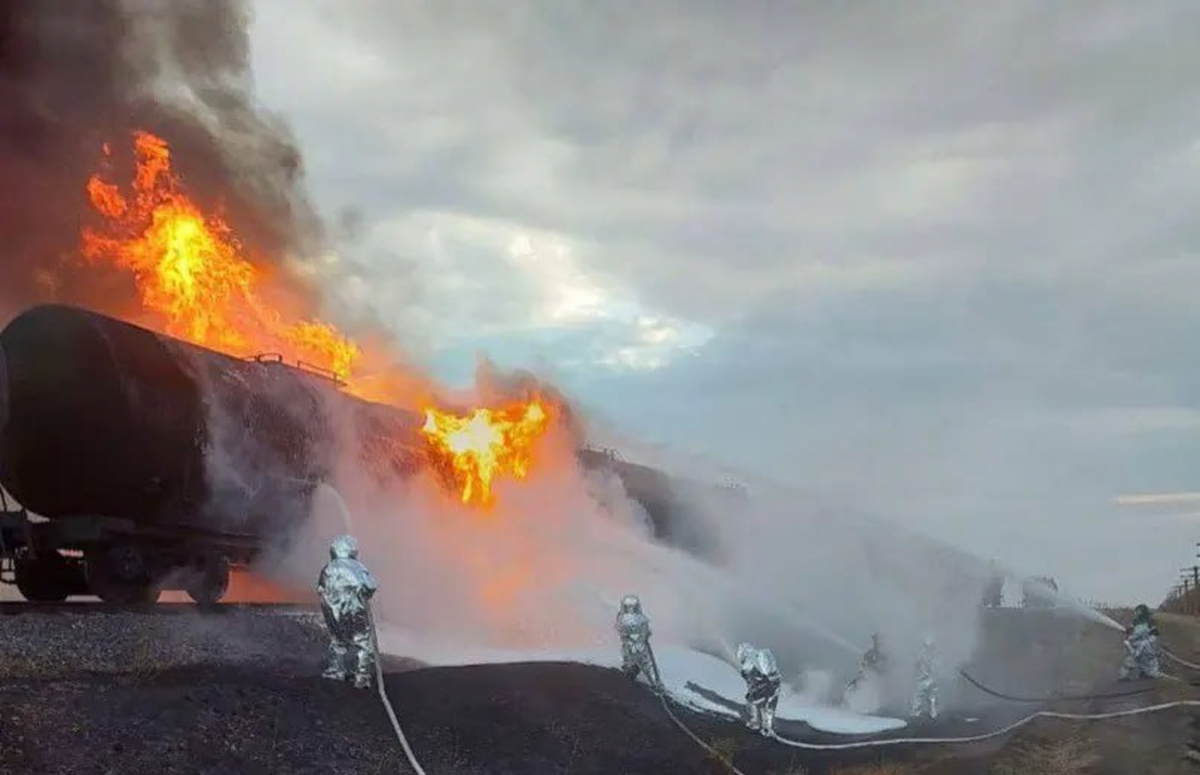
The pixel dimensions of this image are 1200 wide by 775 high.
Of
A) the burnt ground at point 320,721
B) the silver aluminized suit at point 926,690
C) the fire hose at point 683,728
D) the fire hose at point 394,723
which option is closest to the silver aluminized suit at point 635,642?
the fire hose at point 683,728

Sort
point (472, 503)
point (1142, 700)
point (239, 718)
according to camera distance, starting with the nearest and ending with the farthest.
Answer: point (239, 718), point (1142, 700), point (472, 503)

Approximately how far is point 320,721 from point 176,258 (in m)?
15.3

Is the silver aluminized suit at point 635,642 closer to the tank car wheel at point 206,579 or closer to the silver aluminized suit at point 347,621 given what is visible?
the silver aluminized suit at point 347,621

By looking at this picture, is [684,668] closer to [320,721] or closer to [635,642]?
[635,642]

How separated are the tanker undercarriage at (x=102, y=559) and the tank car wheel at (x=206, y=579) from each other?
2 centimetres

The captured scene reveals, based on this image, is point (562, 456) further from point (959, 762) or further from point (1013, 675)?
point (1013, 675)

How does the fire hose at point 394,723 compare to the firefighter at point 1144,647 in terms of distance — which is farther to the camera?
the firefighter at point 1144,647

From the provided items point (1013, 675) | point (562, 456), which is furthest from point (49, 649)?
point (1013, 675)

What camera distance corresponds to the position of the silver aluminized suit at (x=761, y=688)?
16.2 m

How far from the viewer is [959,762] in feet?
52.1

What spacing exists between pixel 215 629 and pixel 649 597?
12593mm

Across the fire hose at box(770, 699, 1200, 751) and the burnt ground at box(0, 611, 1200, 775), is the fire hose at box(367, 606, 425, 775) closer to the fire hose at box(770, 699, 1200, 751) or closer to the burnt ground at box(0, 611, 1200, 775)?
the burnt ground at box(0, 611, 1200, 775)

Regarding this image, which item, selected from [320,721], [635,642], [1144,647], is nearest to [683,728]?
[635,642]

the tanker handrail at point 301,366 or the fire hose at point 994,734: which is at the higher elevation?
the tanker handrail at point 301,366
